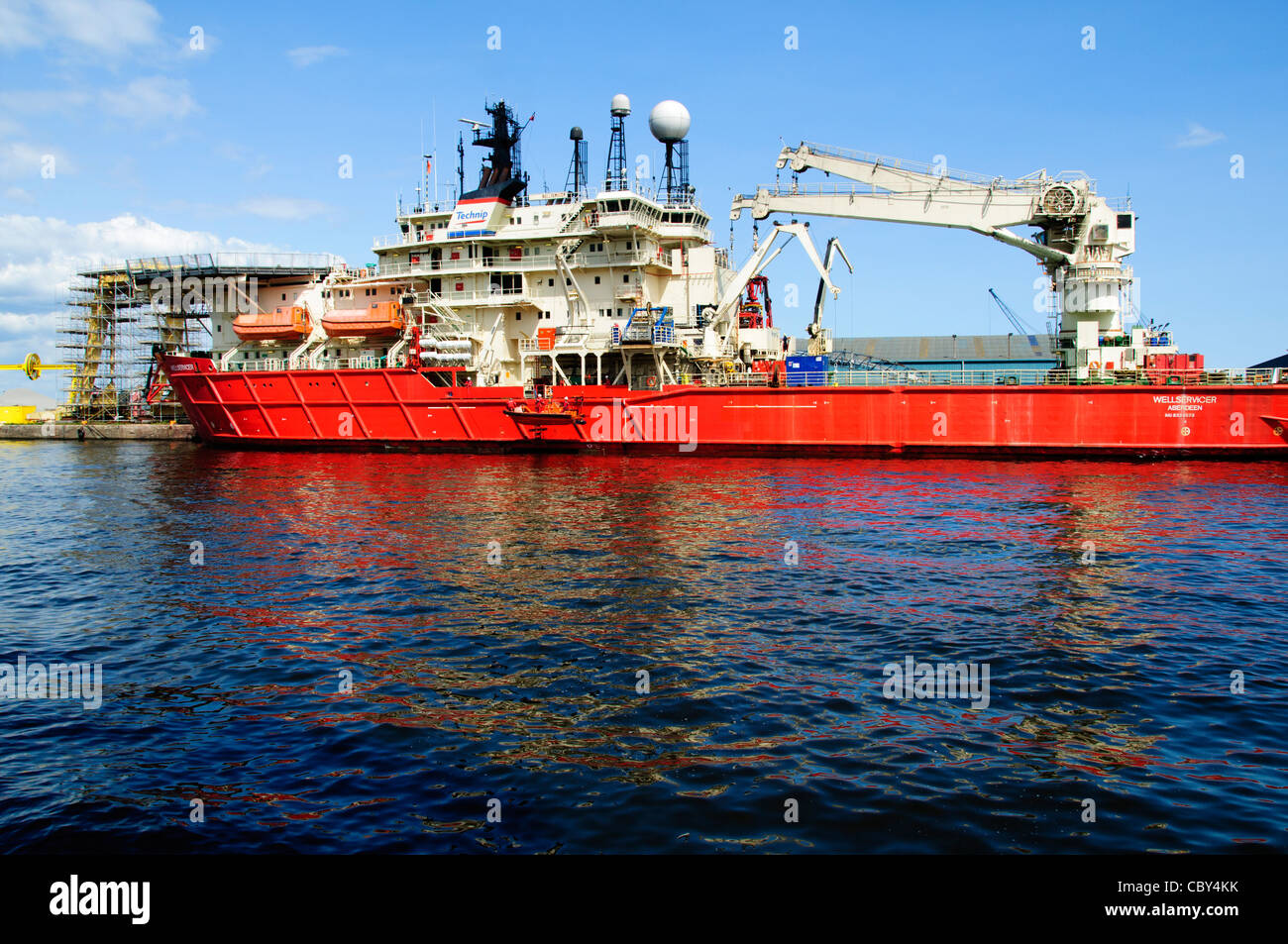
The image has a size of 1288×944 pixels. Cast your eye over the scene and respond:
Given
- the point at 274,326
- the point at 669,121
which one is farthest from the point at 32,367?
the point at 669,121

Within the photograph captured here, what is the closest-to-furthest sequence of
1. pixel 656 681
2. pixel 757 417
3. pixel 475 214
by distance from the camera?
pixel 656 681 → pixel 757 417 → pixel 475 214

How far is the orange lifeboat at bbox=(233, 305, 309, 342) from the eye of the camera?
42594 mm

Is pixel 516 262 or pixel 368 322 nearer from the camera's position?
pixel 516 262

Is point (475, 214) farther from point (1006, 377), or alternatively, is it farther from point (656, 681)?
point (656, 681)

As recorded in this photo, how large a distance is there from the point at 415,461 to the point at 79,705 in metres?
26.5

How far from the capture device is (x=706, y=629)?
39.8ft

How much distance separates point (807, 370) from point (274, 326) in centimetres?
2719

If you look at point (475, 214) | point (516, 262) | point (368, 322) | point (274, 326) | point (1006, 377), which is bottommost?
point (1006, 377)

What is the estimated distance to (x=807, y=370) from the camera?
34.3m
